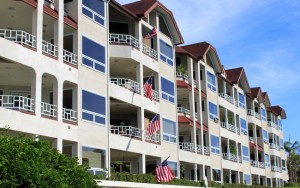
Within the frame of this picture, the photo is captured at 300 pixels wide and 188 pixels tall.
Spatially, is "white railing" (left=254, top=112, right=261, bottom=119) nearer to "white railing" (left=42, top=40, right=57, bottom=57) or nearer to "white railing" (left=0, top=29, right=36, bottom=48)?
"white railing" (left=42, top=40, right=57, bottom=57)

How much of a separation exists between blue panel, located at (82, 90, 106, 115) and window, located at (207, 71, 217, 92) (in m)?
23.0

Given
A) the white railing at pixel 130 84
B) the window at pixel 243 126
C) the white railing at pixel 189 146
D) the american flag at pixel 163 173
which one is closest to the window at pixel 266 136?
the window at pixel 243 126

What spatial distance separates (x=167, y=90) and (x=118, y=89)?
9010mm

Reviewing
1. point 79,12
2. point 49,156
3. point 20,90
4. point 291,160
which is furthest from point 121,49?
point 291,160

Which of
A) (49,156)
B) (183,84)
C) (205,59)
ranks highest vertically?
(205,59)

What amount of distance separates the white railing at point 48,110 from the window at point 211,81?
2794 cm

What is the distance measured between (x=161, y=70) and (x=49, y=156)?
82.6 feet

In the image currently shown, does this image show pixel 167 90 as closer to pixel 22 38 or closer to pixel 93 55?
pixel 93 55

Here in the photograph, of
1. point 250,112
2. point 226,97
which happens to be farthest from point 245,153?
point 226,97

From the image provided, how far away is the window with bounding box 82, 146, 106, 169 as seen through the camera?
31.9 metres

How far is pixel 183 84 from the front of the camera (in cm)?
4778

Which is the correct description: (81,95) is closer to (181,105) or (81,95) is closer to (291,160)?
(181,105)

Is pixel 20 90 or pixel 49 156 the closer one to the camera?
pixel 49 156

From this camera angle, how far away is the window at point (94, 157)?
31.9 meters
